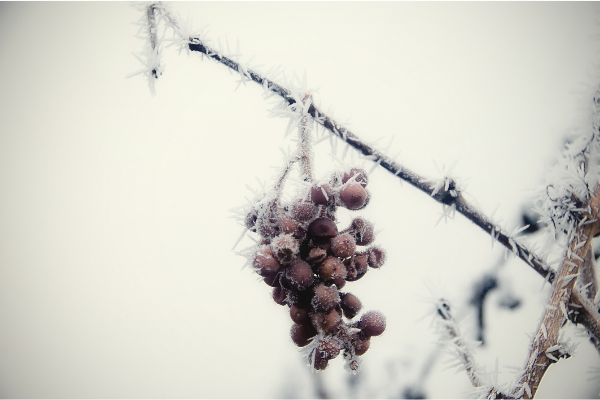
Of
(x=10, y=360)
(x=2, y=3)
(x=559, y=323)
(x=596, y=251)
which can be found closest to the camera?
(x=559, y=323)

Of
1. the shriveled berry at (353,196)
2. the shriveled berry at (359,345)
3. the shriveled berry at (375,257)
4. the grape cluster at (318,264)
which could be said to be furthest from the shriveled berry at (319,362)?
the shriveled berry at (353,196)

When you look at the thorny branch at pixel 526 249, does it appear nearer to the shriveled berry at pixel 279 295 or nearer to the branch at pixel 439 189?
the branch at pixel 439 189

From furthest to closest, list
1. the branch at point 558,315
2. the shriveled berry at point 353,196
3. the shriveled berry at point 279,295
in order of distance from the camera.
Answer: the shriveled berry at point 279,295 < the shriveled berry at point 353,196 < the branch at point 558,315

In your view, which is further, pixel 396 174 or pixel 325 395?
pixel 325 395

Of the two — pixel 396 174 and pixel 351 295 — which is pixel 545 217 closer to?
pixel 396 174

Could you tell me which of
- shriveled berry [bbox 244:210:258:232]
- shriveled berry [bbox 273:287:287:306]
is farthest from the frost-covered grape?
shriveled berry [bbox 244:210:258:232]

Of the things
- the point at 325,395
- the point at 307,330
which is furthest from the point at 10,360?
the point at 307,330

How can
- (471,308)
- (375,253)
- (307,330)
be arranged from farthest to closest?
(471,308) < (375,253) < (307,330)
